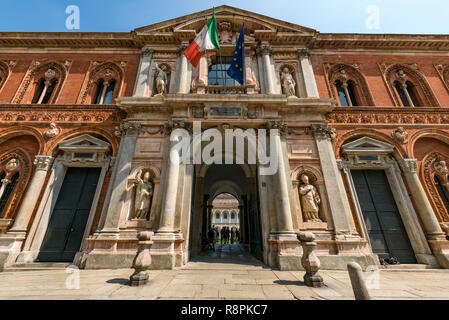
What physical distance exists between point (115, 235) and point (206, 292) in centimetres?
445

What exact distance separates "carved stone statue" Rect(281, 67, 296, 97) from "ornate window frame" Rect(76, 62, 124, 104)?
8300mm

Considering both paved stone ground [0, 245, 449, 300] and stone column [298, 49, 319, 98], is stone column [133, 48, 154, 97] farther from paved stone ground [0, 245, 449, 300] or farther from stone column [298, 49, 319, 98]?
stone column [298, 49, 319, 98]

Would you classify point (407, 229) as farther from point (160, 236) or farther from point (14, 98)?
point (14, 98)

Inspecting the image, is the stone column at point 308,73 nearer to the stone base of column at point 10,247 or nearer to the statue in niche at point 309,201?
the statue in niche at point 309,201

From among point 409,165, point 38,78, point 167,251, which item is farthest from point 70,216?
point 409,165

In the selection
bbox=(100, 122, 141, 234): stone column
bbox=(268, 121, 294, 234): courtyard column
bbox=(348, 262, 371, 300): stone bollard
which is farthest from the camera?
bbox=(100, 122, 141, 234): stone column

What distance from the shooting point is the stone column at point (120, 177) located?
22.5ft

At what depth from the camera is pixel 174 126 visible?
812 centimetres

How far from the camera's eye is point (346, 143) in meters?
8.70

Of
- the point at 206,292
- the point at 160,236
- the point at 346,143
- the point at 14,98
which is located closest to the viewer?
the point at 206,292

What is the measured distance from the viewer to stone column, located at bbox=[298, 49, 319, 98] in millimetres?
9484

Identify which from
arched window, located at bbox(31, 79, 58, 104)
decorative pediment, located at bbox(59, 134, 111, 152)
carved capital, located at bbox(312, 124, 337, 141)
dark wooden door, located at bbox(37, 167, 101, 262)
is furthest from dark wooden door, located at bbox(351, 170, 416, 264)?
arched window, located at bbox(31, 79, 58, 104)

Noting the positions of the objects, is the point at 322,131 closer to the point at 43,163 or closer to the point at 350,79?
the point at 350,79
